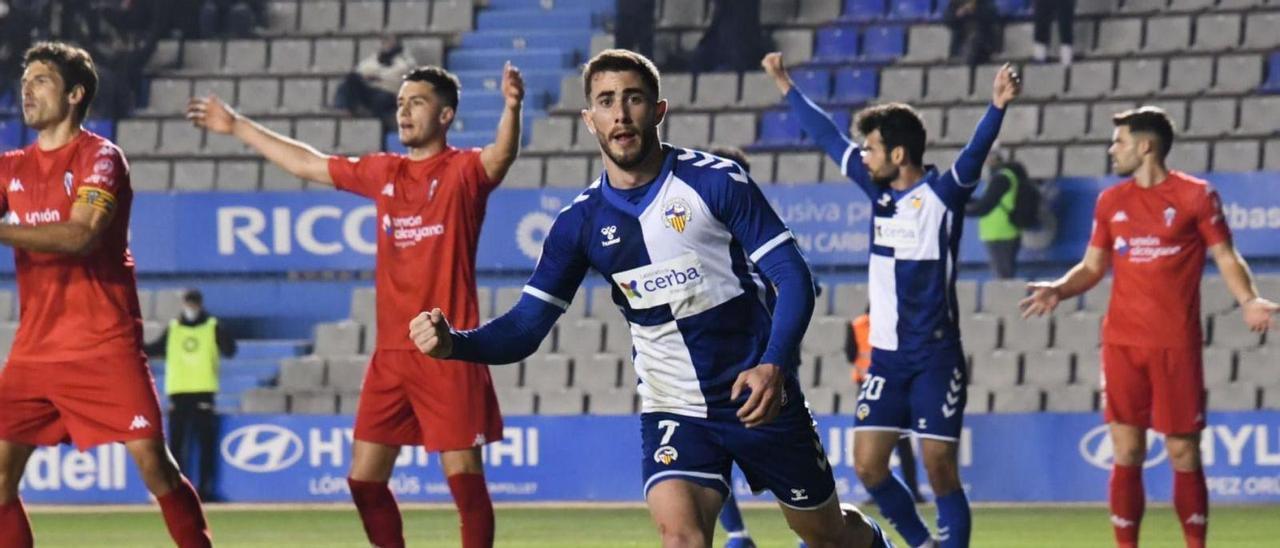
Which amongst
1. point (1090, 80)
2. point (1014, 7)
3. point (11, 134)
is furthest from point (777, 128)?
point (11, 134)

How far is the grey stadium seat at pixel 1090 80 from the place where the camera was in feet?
63.5

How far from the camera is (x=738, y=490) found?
15938mm

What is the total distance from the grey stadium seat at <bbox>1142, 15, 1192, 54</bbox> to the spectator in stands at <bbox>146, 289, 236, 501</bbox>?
8940 millimetres

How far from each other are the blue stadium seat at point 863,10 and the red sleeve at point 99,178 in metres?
13.8

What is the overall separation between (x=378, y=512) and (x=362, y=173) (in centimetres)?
140

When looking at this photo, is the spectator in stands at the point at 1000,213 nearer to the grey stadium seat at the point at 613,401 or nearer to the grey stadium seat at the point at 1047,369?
the grey stadium seat at the point at 1047,369

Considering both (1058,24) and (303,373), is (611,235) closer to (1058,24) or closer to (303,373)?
(303,373)

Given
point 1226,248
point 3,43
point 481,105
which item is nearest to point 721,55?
point 481,105

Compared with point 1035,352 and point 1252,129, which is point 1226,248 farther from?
point 1252,129

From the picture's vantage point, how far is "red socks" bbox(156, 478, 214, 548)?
7.77m

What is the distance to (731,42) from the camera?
20.5 m

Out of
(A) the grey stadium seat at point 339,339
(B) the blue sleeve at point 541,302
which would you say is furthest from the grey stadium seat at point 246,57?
(B) the blue sleeve at point 541,302

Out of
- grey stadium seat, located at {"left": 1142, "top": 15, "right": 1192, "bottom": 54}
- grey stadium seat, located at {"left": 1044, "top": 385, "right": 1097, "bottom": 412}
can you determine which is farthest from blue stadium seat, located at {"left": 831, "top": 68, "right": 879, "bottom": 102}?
grey stadium seat, located at {"left": 1044, "top": 385, "right": 1097, "bottom": 412}

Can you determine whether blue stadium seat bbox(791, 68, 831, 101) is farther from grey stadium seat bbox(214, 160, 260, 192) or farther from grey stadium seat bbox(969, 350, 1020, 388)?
grey stadium seat bbox(214, 160, 260, 192)
